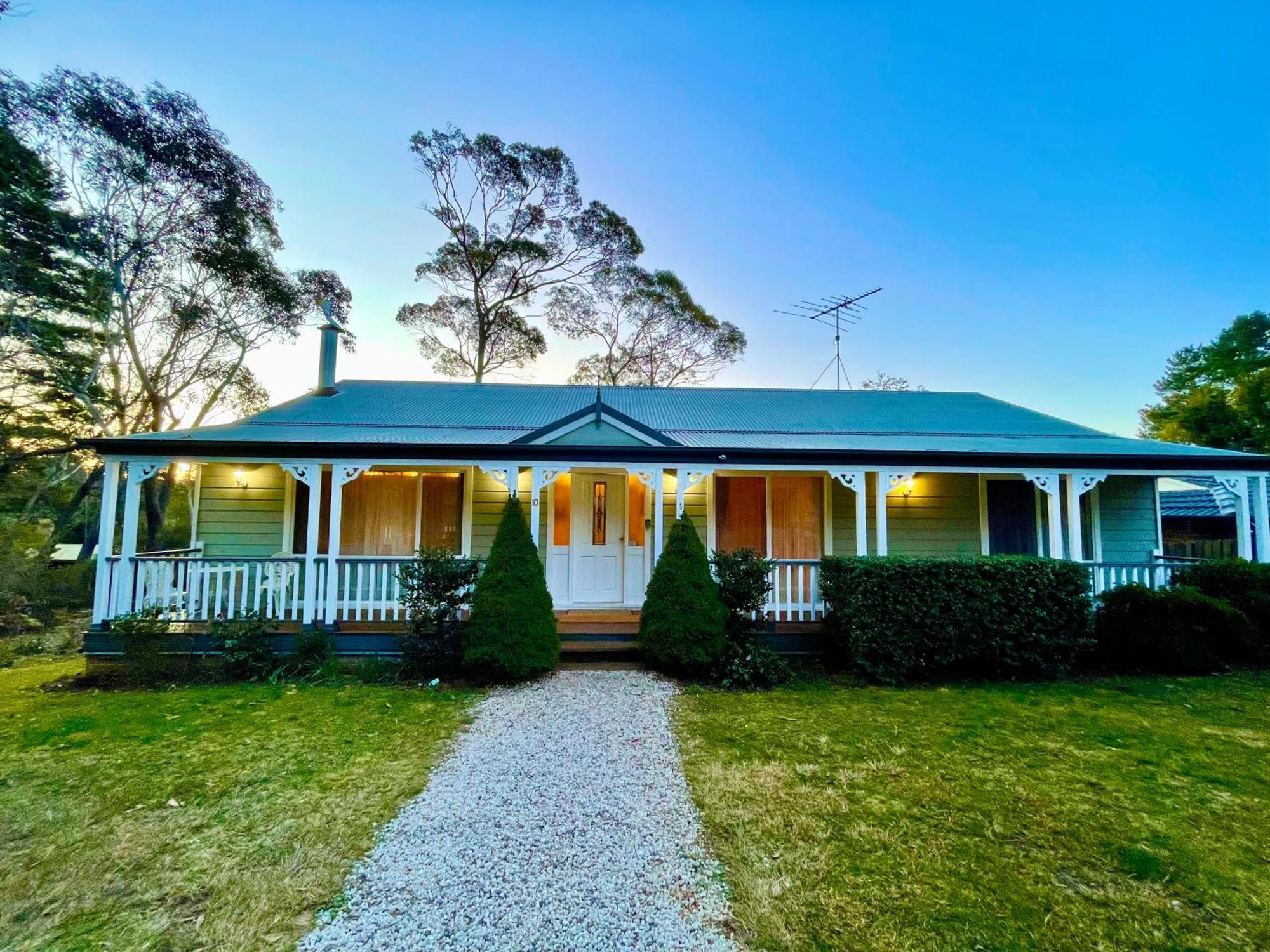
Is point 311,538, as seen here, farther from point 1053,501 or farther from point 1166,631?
point 1166,631

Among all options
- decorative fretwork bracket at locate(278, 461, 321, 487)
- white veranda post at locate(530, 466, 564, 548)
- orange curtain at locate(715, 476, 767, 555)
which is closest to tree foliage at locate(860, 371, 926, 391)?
orange curtain at locate(715, 476, 767, 555)

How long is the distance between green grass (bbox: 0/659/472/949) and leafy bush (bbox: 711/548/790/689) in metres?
3.08

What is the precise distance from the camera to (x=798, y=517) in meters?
8.90

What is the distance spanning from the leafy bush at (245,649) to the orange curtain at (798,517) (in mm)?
7266

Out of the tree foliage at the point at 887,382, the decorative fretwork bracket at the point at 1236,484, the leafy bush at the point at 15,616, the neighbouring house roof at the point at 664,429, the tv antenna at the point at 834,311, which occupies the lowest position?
the leafy bush at the point at 15,616

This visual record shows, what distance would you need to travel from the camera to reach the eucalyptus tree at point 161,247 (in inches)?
517

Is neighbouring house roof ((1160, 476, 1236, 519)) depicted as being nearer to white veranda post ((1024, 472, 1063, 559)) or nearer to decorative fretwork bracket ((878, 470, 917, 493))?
white veranda post ((1024, 472, 1063, 559))

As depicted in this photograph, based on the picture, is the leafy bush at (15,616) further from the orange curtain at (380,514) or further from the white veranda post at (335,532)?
the white veranda post at (335,532)

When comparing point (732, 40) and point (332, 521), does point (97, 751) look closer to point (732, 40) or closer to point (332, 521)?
point (332, 521)

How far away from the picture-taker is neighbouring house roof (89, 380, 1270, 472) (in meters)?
7.12

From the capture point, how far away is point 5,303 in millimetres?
12750

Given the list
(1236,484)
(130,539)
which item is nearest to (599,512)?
(130,539)

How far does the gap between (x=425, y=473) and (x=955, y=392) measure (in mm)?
11556

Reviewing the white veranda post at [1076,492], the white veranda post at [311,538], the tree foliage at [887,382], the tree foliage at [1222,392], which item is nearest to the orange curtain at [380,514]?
the white veranda post at [311,538]
